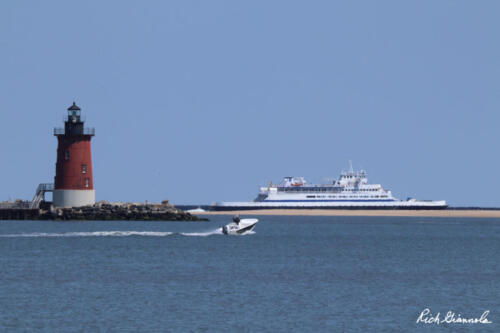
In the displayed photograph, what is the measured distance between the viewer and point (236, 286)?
38938 mm

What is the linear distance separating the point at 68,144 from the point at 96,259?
122 ft

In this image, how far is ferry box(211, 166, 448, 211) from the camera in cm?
17588

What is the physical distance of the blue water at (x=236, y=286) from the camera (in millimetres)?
30000

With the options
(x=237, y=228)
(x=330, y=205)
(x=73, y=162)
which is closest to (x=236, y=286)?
(x=237, y=228)

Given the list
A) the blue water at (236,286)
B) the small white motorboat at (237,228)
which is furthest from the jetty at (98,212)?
the blue water at (236,286)

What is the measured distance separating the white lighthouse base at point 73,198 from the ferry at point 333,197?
88089 mm

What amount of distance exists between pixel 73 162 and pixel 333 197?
95.7 metres

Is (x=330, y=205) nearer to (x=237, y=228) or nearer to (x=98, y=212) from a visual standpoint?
(x=98, y=212)

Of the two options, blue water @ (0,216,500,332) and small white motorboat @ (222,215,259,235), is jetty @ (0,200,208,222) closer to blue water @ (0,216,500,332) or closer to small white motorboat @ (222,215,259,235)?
small white motorboat @ (222,215,259,235)

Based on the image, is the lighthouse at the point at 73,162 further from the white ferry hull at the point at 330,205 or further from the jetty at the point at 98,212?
the white ferry hull at the point at 330,205

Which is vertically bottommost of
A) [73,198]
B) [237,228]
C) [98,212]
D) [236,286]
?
[236,286]

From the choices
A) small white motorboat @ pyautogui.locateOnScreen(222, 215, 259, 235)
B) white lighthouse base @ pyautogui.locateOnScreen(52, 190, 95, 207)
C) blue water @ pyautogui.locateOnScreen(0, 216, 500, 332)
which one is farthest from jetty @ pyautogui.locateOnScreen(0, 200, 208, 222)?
blue water @ pyautogui.locateOnScreen(0, 216, 500, 332)

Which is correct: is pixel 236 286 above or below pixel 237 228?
below

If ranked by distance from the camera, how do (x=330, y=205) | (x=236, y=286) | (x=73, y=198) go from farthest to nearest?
(x=330, y=205) → (x=73, y=198) → (x=236, y=286)
